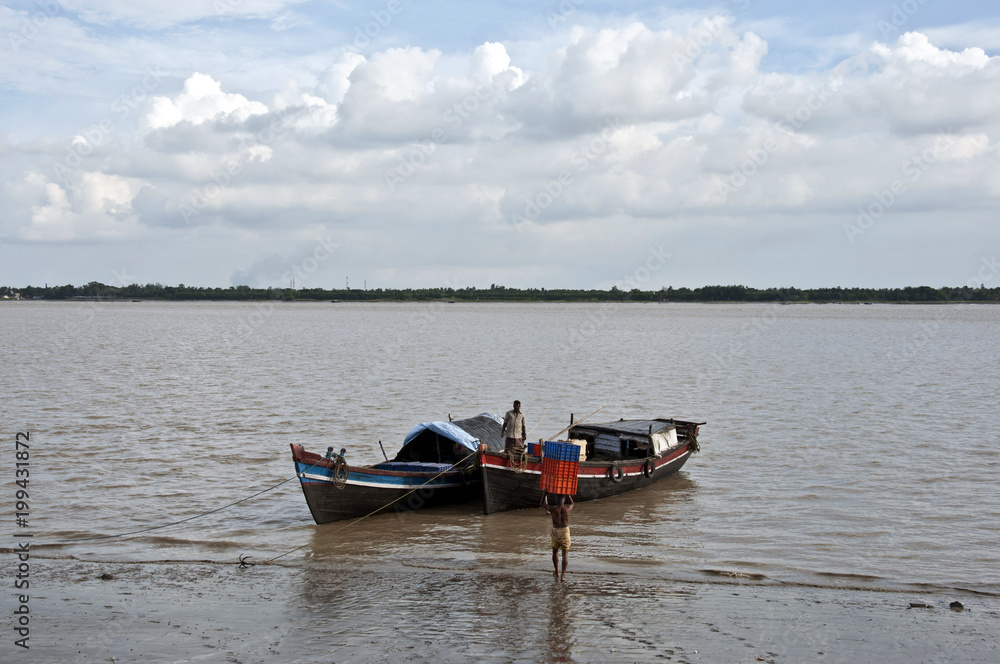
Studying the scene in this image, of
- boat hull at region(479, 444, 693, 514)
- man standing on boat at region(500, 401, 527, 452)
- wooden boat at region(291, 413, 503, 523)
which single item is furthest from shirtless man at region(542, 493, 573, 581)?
wooden boat at region(291, 413, 503, 523)

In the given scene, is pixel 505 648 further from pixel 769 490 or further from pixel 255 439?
pixel 255 439

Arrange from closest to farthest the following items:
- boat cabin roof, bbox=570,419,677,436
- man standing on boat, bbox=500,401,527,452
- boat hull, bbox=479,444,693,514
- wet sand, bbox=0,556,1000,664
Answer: wet sand, bbox=0,556,1000,664 < boat hull, bbox=479,444,693,514 < man standing on boat, bbox=500,401,527,452 < boat cabin roof, bbox=570,419,677,436

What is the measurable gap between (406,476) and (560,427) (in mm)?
11540

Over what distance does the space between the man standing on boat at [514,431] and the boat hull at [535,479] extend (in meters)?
0.30

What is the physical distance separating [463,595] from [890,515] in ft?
33.3

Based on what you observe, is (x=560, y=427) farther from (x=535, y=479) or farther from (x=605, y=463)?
(x=535, y=479)

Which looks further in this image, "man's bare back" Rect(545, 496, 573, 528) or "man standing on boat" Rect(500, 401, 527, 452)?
"man standing on boat" Rect(500, 401, 527, 452)

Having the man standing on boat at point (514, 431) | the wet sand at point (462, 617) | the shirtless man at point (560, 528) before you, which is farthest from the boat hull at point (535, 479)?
the shirtless man at point (560, 528)

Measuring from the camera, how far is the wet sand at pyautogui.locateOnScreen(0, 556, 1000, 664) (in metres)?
9.66

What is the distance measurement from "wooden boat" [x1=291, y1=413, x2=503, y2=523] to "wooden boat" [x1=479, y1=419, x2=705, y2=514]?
648mm

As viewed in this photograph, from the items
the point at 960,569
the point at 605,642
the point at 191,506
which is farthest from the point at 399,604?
the point at 960,569

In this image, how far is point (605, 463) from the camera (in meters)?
17.6

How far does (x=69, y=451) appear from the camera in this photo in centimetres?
2189

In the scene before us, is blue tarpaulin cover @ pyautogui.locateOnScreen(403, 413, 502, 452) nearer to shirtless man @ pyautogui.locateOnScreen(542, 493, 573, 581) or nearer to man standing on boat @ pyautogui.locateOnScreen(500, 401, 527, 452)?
man standing on boat @ pyautogui.locateOnScreen(500, 401, 527, 452)
